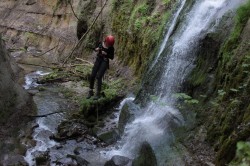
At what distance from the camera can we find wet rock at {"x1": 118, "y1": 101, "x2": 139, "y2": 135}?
998 centimetres

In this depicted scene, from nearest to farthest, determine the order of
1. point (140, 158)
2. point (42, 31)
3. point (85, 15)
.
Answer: point (140, 158) < point (85, 15) < point (42, 31)

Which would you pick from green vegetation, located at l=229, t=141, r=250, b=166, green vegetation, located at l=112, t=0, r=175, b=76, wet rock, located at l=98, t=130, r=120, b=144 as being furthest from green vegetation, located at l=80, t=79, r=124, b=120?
green vegetation, located at l=229, t=141, r=250, b=166

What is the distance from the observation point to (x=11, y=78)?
1055cm

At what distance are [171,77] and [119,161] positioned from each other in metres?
3.18

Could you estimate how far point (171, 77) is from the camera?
1002 centimetres

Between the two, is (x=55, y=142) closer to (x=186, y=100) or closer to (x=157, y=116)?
(x=157, y=116)

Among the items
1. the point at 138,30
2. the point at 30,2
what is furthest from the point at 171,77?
the point at 30,2

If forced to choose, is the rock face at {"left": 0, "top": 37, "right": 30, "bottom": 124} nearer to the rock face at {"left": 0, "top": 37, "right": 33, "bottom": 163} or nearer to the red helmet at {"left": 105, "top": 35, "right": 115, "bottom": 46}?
the rock face at {"left": 0, "top": 37, "right": 33, "bottom": 163}

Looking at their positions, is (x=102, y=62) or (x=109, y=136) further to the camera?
(x=102, y=62)

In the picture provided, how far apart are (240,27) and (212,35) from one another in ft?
3.22

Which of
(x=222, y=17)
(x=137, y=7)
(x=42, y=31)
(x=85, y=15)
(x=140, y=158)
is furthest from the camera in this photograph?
(x=42, y=31)

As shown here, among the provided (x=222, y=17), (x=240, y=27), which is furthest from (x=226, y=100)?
(x=222, y=17)

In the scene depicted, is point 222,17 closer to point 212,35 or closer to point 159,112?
point 212,35

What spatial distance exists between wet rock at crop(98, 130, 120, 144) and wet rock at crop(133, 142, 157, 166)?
1.53m
